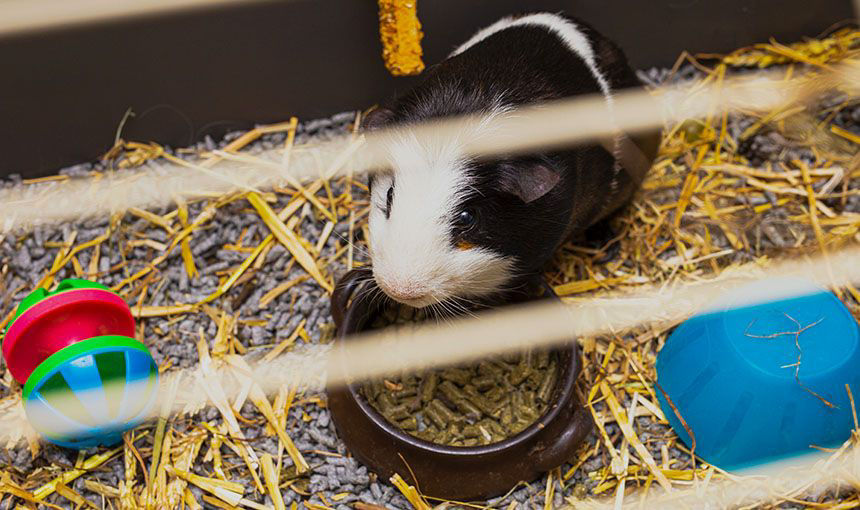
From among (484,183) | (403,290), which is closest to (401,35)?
(484,183)

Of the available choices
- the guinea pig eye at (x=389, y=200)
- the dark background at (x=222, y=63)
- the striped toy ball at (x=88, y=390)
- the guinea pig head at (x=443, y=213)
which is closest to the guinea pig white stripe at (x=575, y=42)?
the dark background at (x=222, y=63)

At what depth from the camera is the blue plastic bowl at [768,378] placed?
77.2 inches

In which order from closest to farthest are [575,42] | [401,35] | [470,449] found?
[470,449] → [575,42] → [401,35]

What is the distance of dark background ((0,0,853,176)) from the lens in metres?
2.50

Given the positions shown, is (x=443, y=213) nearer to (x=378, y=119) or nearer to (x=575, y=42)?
(x=378, y=119)

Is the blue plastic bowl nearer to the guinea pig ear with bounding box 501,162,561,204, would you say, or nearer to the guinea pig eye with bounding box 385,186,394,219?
the guinea pig ear with bounding box 501,162,561,204

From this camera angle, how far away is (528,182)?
181cm

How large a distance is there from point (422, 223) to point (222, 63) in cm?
118

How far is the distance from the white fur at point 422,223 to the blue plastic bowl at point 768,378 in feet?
2.19

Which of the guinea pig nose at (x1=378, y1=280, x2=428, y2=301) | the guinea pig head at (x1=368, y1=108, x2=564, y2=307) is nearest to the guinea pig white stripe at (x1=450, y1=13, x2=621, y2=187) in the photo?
the guinea pig head at (x1=368, y1=108, x2=564, y2=307)

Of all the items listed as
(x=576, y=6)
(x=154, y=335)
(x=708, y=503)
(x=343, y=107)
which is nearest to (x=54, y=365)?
(x=154, y=335)

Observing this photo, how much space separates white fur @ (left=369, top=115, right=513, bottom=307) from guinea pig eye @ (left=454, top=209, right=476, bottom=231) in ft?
0.07

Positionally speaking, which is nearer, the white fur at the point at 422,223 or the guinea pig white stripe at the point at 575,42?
the white fur at the point at 422,223

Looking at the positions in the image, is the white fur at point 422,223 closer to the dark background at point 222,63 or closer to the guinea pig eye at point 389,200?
the guinea pig eye at point 389,200
